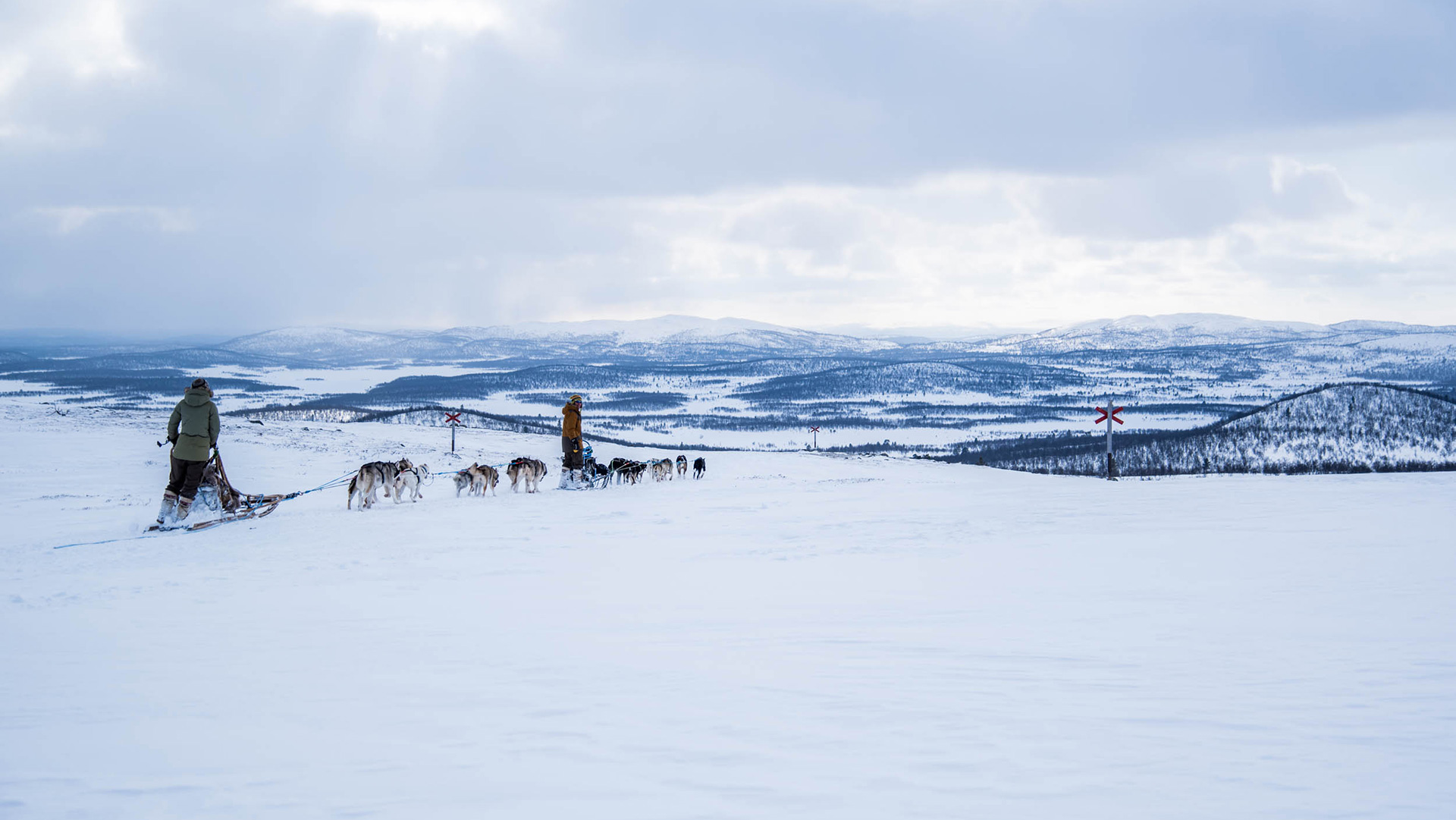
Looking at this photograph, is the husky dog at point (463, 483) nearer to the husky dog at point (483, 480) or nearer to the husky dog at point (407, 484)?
the husky dog at point (483, 480)

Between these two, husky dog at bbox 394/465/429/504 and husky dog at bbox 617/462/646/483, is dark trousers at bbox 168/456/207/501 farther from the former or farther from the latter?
husky dog at bbox 617/462/646/483

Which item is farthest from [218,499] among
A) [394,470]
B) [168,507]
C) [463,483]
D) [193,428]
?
[463,483]

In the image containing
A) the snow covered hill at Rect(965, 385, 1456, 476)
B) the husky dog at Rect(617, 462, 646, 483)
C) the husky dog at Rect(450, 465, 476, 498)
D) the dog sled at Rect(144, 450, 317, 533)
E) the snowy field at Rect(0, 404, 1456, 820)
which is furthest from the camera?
the snow covered hill at Rect(965, 385, 1456, 476)

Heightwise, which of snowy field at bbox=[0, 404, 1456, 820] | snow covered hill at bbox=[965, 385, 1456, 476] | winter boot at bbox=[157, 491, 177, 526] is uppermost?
winter boot at bbox=[157, 491, 177, 526]

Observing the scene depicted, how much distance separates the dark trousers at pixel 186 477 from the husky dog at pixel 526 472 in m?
6.69

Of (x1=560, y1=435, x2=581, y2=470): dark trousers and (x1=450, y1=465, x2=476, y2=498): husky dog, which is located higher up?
(x1=560, y1=435, x2=581, y2=470): dark trousers

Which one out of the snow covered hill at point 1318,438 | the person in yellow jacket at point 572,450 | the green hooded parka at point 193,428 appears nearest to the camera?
the green hooded parka at point 193,428

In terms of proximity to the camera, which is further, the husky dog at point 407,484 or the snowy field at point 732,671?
the husky dog at point 407,484

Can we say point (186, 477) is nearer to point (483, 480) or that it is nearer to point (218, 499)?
point (218, 499)

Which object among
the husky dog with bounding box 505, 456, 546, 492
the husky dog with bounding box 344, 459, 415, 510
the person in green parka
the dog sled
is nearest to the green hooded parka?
the person in green parka

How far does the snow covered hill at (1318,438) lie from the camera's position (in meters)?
53.6

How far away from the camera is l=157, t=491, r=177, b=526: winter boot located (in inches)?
456

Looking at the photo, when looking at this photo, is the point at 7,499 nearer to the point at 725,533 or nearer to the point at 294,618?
the point at 294,618

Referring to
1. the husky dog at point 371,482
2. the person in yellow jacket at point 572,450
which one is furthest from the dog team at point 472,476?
the person in yellow jacket at point 572,450
